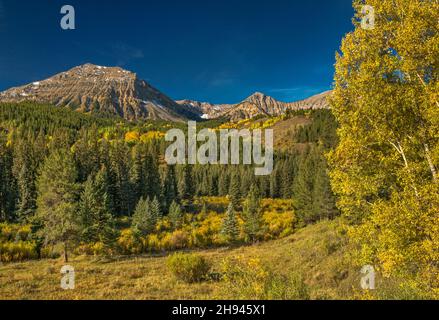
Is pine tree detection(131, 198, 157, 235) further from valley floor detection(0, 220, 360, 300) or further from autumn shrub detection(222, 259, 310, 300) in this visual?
autumn shrub detection(222, 259, 310, 300)

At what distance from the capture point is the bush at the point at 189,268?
18.4 m

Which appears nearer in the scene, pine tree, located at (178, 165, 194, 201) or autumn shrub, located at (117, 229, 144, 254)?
autumn shrub, located at (117, 229, 144, 254)

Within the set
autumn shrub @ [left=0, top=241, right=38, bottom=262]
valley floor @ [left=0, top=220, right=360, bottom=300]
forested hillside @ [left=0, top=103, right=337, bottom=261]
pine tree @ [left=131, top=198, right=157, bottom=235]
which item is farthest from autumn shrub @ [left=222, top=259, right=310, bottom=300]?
pine tree @ [left=131, top=198, right=157, bottom=235]

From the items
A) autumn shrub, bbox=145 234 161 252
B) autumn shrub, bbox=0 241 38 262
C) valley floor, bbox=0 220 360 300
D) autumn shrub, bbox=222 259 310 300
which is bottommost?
autumn shrub, bbox=145 234 161 252

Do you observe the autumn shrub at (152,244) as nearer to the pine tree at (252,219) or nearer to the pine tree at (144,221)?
the pine tree at (144,221)

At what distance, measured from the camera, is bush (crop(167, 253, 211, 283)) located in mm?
18359

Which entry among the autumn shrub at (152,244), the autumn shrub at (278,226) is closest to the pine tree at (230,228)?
the autumn shrub at (278,226)

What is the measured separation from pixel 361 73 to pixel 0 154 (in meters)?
85.1

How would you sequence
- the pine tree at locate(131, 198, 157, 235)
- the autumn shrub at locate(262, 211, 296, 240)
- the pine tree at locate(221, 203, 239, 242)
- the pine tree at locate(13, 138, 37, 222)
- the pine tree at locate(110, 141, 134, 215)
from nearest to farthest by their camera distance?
the pine tree at locate(131, 198, 157, 235) → the pine tree at locate(221, 203, 239, 242) → the autumn shrub at locate(262, 211, 296, 240) → the pine tree at locate(13, 138, 37, 222) → the pine tree at locate(110, 141, 134, 215)

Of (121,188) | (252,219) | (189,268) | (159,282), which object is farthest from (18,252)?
(121,188)

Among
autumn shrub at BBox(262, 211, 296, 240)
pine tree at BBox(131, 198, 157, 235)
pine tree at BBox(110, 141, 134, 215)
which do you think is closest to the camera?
pine tree at BBox(131, 198, 157, 235)

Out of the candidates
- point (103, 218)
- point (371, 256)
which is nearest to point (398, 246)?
point (371, 256)

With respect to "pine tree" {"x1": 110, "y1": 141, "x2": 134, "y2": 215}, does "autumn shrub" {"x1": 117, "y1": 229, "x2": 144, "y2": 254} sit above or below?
below
